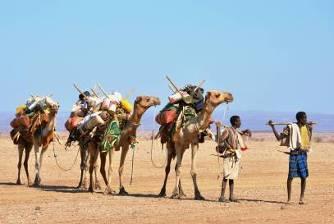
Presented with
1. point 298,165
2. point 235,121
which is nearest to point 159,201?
point 235,121

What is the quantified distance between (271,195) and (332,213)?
429 cm

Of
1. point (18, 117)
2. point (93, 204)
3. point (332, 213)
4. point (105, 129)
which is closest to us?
point (332, 213)

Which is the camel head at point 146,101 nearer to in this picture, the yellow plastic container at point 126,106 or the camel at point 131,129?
the camel at point 131,129

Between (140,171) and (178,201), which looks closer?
(178,201)

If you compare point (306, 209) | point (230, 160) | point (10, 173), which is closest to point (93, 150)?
point (230, 160)

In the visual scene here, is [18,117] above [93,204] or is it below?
above

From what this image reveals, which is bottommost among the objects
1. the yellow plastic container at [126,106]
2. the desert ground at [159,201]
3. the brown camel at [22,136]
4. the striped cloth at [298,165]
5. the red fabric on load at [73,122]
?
the desert ground at [159,201]

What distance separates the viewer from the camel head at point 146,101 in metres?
22.9

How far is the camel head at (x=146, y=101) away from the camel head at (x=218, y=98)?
177cm

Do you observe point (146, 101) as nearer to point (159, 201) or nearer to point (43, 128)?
point (159, 201)

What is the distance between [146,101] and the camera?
23000 millimetres

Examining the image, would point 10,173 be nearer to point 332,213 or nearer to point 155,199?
point 155,199

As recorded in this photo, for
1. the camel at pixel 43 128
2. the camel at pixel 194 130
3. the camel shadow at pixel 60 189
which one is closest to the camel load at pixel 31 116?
the camel at pixel 43 128

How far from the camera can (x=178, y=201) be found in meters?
21.4
